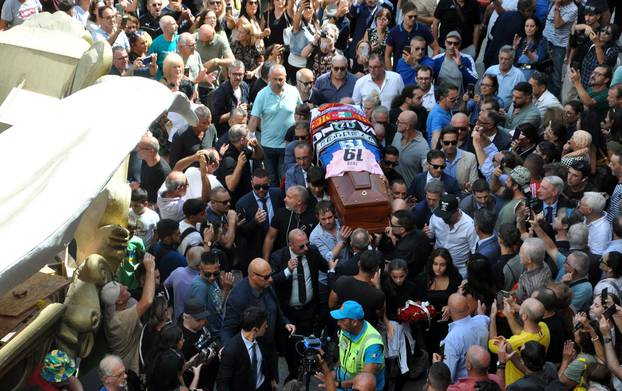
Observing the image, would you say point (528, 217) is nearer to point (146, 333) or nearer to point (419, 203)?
point (419, 203)

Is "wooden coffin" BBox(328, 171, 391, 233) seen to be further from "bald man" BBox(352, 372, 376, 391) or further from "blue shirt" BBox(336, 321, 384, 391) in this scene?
"bald man" BBox(352, 372, 376, 391)

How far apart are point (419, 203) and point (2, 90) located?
4250 mm

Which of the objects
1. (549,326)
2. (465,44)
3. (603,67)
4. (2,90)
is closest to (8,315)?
(2,90)

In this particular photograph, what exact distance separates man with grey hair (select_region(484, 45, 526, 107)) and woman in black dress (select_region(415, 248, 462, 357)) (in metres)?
3.91

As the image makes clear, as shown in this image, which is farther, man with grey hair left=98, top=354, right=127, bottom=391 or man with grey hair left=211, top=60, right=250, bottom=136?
man with grey hair left=211, top=60, right=250, bottom=136

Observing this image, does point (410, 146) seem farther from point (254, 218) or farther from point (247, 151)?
point (254, 218)

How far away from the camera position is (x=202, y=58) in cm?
1456

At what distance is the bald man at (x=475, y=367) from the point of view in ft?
27.3

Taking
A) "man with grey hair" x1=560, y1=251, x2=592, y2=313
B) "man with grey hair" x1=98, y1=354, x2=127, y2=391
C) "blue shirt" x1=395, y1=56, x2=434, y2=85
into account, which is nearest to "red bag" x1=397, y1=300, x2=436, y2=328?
"man with grey hair" x1=560, y1=251, x2=592, y2=313

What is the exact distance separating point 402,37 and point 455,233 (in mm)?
4703

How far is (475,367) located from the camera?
8.37 m

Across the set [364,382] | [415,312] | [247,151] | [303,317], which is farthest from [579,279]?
[247,151]

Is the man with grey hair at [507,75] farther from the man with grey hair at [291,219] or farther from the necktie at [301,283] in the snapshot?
the necktie at [301,283]

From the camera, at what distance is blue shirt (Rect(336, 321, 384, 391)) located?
8711 mm
